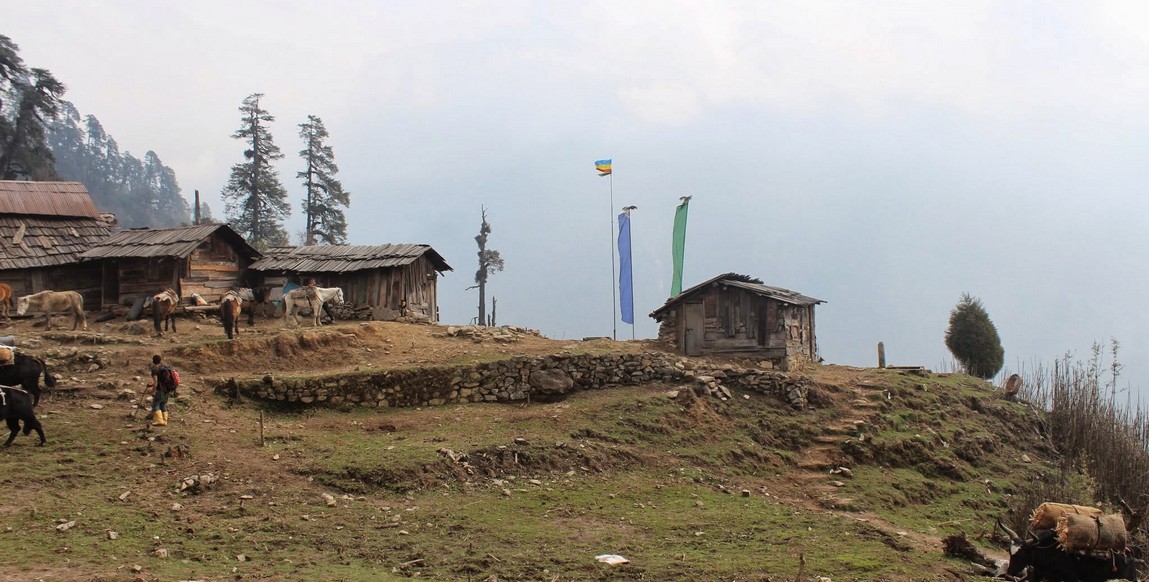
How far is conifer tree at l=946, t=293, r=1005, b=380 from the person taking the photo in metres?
31.5

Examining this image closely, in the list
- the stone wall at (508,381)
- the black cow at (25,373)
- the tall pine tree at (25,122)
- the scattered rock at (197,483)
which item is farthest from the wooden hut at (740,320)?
the tall pine tree at (25,122)

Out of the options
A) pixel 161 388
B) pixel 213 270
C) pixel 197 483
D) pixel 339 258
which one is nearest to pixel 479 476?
pixel 197 483

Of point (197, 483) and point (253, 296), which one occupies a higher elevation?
point (253, 296)

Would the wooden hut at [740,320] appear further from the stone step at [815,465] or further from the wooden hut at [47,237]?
the wooden hut at [47,237]

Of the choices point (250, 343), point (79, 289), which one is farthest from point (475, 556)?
point (79, 289)

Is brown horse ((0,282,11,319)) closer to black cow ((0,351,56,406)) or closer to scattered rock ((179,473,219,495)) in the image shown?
black cow ((0,351,56,406))

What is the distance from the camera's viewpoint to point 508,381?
68.4 ft

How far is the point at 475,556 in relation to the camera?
11.4m

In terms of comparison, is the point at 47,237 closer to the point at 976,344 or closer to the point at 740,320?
the point at 740,320

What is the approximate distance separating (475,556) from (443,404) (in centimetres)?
894

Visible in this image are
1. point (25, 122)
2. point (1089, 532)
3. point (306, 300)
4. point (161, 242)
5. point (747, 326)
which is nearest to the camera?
point (1089, 532)

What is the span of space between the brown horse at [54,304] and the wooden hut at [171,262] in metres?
3.86

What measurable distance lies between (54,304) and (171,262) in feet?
15.0

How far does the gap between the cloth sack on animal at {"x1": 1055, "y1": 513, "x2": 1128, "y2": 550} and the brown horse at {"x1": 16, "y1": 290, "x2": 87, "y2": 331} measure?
2465 centimetres
